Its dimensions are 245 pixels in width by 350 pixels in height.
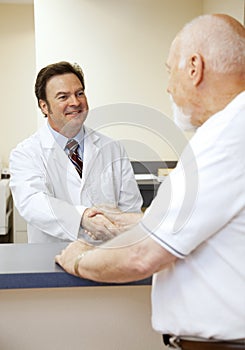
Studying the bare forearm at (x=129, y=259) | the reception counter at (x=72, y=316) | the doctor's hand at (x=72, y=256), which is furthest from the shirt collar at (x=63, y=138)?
the bare forearm at (x=129, y=259)

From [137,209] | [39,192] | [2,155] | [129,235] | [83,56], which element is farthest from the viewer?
[2,155]

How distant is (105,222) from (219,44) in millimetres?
689

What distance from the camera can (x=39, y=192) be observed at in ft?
5.30

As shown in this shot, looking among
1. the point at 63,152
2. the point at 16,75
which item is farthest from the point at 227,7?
the point at 16,75

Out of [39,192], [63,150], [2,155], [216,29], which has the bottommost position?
[2,155]

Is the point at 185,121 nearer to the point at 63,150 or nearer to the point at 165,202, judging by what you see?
the point at 165,202

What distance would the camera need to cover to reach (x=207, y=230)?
76cm

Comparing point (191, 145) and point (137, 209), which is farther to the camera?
point (137, 209)

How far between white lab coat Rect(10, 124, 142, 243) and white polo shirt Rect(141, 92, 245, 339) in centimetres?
78

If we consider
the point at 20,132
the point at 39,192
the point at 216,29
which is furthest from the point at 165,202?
the point at 20,132

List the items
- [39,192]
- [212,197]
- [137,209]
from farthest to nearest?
[137,209], [39,192], [212,197]

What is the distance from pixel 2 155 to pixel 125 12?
2.11 metres

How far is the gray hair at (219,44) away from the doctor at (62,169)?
887 mm

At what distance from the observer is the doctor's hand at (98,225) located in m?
1.28
